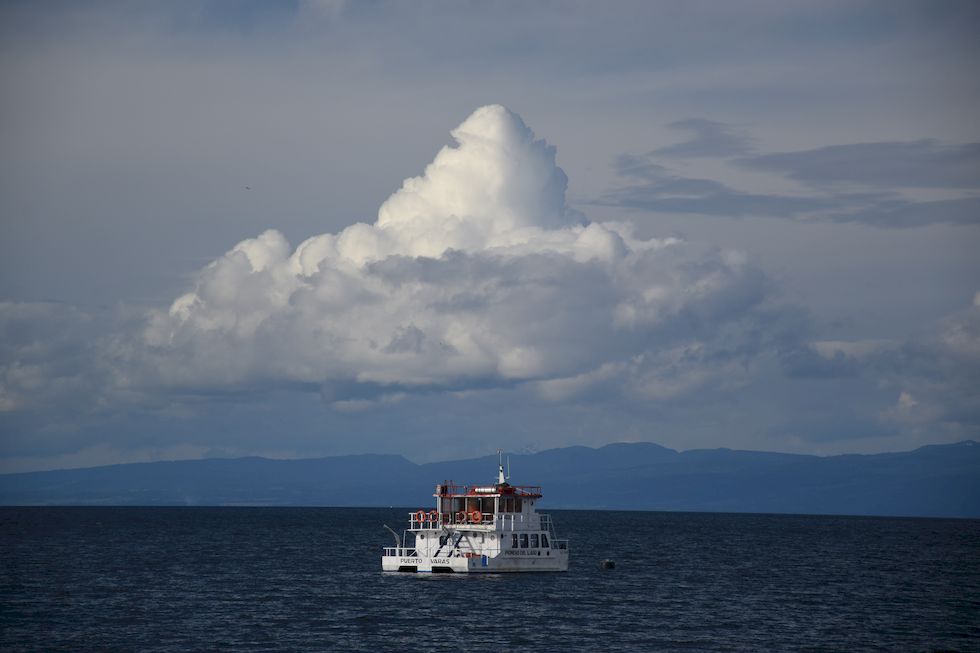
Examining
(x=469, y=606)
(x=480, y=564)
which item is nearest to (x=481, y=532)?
(x=480, y=564)

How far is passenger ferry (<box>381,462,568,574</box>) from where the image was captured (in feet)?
341

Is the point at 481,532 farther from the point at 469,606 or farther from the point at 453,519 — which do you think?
the point at 469,606

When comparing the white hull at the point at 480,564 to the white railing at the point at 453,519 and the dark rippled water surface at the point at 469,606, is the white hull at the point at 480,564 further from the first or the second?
the white railing at the point at 453,519

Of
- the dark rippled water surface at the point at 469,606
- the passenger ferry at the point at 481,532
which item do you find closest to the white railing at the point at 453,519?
the passenger ferry at the point at 481,532

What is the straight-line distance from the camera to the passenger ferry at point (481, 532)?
4094 inches

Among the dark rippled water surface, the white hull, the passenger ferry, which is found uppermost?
the passenger ferry

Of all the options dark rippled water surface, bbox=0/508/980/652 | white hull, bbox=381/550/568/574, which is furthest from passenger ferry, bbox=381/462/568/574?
dark rippled water surface, bbox=0/508/980/652

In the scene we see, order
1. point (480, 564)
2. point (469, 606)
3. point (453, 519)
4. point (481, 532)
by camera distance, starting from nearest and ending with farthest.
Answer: point (469, 606), point (481, 532), point (480, 564), point (453, 519)

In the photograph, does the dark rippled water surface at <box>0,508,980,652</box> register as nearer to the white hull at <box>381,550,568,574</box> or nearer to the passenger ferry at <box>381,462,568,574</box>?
the white hull at <box>381,550,568,574</box>

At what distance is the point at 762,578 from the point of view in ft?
414

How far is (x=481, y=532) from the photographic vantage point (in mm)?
104125

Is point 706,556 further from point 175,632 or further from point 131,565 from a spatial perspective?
point 175,632

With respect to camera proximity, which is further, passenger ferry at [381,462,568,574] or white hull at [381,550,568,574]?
white hull at [381,550,568,574]

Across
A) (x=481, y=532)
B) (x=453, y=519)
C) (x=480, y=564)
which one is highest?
(x=453, y=519)
